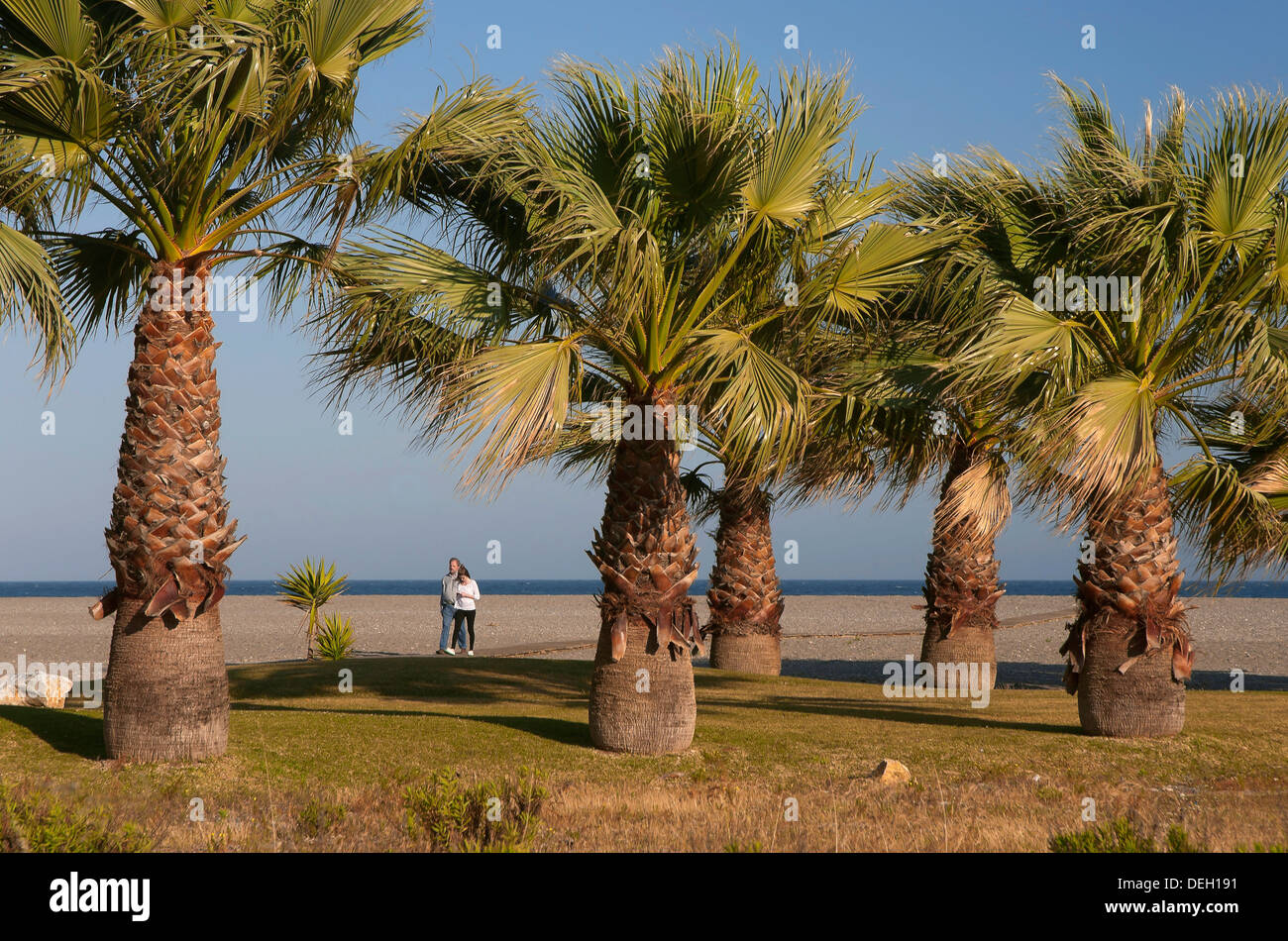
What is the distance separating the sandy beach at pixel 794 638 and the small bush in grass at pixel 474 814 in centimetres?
1045

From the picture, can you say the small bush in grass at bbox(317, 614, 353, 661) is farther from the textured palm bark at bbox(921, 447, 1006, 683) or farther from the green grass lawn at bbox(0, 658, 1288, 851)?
the textured palm bark at bbox(921, 447, 1006, 683)

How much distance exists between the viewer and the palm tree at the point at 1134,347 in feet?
32.9

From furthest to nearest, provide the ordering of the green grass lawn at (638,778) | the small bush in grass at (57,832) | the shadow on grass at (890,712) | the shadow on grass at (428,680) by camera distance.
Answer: the shadow on grass at (428,680), the shadow on grass at (890,712), the green grass lawn at (638,778), the small bush in grass at (57,832)

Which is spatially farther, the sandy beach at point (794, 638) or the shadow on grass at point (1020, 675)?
the sandy beach at point (794, 638)

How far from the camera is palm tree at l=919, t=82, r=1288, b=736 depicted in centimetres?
1003

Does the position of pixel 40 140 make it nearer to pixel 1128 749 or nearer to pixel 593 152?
pixel 593 152

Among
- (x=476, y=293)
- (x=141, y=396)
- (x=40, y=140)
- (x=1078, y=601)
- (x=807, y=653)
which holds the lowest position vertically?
(x=807, y=653)

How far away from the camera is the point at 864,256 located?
1050 cm
